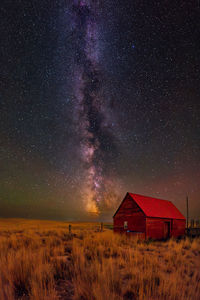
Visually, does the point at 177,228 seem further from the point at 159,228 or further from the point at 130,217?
the point at 130,217

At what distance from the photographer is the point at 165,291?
4043mm

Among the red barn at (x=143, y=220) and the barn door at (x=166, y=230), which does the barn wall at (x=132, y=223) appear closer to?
the red barn at (x=143, y=220)

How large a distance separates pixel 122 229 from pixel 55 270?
698 inches

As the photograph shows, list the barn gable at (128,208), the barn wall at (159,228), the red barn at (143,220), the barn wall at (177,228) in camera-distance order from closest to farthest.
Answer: the barn wall at (159,228)
the red barn at (143,220)
the barn gable at (128,208)
the barn wall at (177,228)

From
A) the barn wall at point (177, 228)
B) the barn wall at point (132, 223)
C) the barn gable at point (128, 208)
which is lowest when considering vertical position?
the barn wall at point (177, 228)

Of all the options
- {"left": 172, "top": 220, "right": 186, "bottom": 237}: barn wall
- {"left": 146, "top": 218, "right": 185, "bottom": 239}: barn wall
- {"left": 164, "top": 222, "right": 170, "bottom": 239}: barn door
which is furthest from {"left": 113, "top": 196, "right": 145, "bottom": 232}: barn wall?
{"left": 172, "top": 220, "right": 186, "bottom": 237}: barn wall

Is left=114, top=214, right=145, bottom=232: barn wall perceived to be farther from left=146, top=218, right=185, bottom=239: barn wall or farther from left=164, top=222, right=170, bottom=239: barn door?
left=164, top=222, right=170, bottom=239: barn door

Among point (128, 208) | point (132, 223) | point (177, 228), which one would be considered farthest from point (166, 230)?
point (128, 208)

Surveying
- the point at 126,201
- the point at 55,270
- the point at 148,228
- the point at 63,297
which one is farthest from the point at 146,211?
the point at 63,297

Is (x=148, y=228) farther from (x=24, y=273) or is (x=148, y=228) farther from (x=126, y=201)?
(x=24, y=273)

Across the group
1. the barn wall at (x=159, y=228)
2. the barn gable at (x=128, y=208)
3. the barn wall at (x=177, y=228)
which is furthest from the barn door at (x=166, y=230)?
the barn gable at (x=128, y=208)

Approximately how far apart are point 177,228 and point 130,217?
839 centimetres

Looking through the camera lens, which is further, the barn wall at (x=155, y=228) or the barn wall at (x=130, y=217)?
the barn wall at (x=130, y=217)

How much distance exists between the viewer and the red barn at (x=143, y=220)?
19281 millimetres
